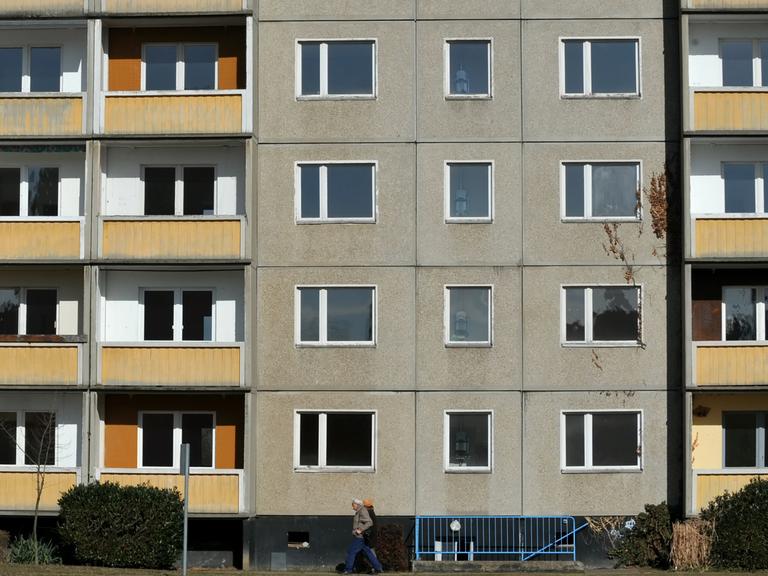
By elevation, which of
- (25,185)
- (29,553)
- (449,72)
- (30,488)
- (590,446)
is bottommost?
(29,553)

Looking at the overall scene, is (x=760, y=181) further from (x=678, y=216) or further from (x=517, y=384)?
(x=517, y=384)

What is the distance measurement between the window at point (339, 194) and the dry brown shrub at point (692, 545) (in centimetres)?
1027

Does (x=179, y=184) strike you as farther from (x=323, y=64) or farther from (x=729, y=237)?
(x=729, y=237)

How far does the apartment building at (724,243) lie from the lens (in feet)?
112

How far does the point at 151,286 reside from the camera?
119ft

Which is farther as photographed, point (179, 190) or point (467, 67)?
point (179, 190)

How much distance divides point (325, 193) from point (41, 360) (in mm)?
7715

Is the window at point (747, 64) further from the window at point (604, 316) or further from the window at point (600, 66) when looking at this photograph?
the window at point (604, 316)

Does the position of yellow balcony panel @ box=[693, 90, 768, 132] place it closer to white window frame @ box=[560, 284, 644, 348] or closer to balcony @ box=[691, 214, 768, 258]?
balcony @ box=[691, 214, 768, 258]

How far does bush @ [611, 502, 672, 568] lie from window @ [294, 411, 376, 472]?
611cm

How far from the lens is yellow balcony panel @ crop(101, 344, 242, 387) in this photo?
3459 cm

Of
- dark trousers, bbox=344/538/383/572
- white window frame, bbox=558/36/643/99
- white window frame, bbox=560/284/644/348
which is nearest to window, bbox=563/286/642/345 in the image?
white window frame, bbox=560/284/644/348

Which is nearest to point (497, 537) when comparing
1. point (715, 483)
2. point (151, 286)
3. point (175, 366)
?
point (715, 483)

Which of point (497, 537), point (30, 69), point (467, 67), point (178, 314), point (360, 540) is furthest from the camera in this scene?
point (30, 69)
